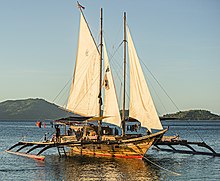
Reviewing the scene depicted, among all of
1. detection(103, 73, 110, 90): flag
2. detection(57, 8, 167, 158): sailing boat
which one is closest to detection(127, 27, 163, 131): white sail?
detection(57, 8, 167, 158): sailing boat

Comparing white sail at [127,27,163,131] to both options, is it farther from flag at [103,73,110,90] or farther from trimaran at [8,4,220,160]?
flag at [103,73,110,90]

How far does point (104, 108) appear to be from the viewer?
56.2 meters

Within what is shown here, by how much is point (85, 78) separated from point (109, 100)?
567 centimetres

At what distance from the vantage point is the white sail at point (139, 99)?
1944 inches

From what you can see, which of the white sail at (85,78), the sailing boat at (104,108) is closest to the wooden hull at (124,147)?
the sailing boat at (104,108)

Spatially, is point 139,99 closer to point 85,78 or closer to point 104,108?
point 104,108

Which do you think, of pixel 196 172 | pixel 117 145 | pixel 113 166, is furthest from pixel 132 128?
pixel 196 172

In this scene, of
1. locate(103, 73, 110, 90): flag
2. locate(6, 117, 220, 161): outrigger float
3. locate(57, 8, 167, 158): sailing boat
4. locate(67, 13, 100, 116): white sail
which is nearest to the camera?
locate(57, 8, 167, 158): sailing boat

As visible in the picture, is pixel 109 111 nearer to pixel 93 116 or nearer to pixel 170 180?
pixel 93 116

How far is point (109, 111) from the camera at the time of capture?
55156mm

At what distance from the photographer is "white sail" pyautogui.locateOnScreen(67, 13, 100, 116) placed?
5838 centimetres

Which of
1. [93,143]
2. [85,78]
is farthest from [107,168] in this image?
[85,78]

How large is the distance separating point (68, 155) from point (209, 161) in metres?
17.5

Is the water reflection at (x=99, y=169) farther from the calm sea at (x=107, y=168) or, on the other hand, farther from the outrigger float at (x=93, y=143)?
the outrigger float at (x=93, y=143)
